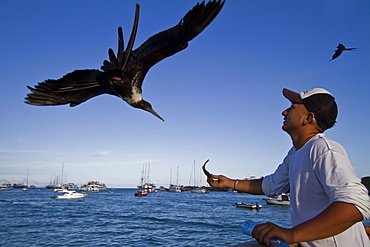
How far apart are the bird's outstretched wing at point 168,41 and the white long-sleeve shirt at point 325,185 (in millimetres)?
2776

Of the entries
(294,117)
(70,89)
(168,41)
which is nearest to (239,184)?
(294,117)

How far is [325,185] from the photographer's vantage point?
1165mm

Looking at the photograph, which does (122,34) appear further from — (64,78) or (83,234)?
(83,234)

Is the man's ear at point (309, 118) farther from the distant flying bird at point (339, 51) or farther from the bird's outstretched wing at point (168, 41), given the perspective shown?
the distant flying bird at point (339, 51)

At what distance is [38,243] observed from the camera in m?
17.7

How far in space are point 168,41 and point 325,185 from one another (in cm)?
328

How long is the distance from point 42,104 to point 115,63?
3.96 feet

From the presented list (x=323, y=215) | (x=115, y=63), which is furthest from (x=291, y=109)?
(x=115, y=63)

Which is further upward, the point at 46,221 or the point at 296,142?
the point at 296,142

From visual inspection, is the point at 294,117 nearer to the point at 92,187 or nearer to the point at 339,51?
the point at 339,51

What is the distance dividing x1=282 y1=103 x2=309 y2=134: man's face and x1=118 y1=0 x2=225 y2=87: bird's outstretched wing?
254 cm

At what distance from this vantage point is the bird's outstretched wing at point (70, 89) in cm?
403

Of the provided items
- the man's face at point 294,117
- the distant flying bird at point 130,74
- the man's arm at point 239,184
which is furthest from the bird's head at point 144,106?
the man's face at point 294,117

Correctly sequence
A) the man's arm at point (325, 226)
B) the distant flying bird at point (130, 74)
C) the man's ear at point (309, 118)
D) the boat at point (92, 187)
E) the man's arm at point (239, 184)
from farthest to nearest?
the boat at point (92, 187) → the distant flying bird at point (130, 74) → the man's arm at point (239, 184) → the man's ear at point (309, 118) → the man's arm at point (325, 226)
